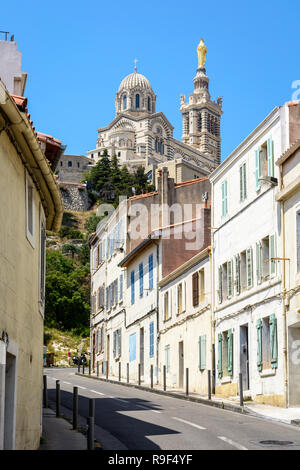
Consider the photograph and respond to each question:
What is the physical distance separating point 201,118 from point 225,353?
165 metres

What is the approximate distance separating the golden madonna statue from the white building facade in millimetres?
156076

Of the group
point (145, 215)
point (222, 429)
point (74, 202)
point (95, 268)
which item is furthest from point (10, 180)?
point (74, 202)

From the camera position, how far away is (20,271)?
37.4ft

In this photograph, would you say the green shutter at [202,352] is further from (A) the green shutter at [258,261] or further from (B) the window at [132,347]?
(B) the window at [132,347]

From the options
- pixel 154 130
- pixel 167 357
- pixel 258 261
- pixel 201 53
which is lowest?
pixel 167 357

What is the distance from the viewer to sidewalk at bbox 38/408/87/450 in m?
13.5

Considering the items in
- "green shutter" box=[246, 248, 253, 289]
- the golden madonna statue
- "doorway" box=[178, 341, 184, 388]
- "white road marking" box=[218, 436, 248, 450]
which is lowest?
"white road marking" box=[218, 436, 248, 450]

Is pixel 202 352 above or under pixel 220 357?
above

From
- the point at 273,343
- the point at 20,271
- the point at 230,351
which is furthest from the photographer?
the point at 230,351

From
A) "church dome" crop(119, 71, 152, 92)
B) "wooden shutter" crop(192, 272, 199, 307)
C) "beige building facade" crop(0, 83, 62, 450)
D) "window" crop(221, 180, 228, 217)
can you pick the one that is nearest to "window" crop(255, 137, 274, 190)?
"window" crop(221, 180, 228, 217)

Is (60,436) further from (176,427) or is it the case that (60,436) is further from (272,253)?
(272,253)

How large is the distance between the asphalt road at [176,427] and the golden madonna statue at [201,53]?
163 metres

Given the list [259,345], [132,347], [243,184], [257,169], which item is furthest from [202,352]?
[132,347]

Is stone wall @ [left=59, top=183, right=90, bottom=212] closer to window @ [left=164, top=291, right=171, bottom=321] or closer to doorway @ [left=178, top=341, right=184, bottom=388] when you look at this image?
window @ [left=164, top=291, right=171, bottom=321]
